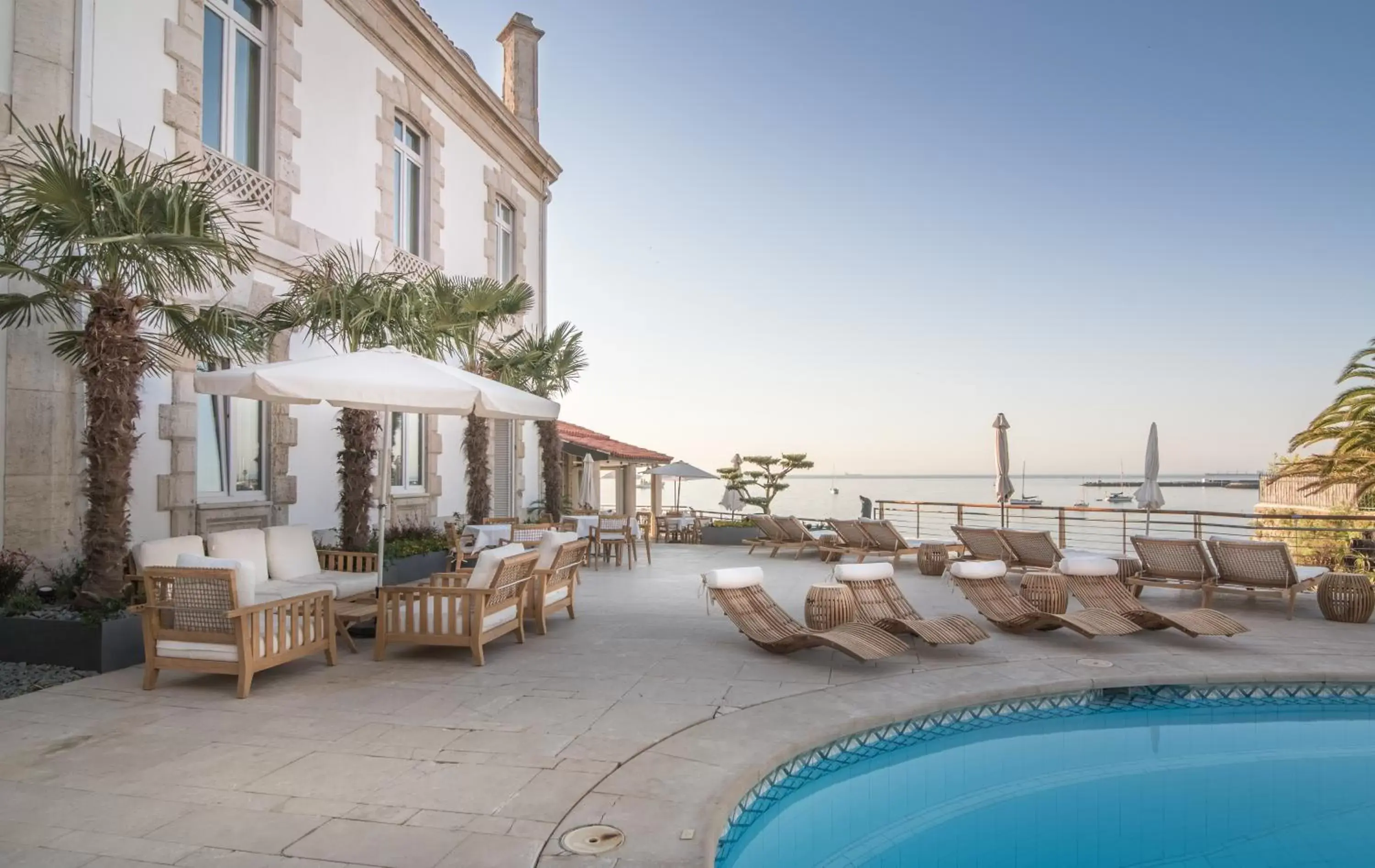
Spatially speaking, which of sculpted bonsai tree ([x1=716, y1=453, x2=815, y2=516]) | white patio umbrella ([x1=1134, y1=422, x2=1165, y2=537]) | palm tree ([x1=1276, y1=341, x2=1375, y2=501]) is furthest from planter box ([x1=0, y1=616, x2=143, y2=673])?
sculpted bonsai tree ([x1=716, y1=453, x2=815, y2=516])

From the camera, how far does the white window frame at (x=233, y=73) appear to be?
27.7 ft

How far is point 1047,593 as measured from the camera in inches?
263

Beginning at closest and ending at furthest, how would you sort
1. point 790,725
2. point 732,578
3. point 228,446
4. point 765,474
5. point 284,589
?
point 790,725 → point 732,578 → point 284,589 → point 228,446 → point 765,474

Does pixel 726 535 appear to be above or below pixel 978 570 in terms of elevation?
below

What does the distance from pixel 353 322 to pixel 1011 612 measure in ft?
22.2

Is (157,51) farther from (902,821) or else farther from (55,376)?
(902,821)

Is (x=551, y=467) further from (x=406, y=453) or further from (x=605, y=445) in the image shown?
(x=406, y=453)

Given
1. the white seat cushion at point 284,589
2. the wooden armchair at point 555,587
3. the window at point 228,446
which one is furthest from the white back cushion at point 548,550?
the window at point 228,446

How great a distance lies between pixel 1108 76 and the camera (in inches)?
490

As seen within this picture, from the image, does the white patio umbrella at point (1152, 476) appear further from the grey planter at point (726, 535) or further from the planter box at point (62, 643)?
the planter box at point (62, 643)

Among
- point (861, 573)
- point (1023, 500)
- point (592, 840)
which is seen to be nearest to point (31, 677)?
point (592, 840)

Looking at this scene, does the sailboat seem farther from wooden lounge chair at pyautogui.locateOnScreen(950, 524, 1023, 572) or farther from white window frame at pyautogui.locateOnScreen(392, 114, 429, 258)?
white window frame at pyautogui.locateOnScreen(392, 114, 429, 258)

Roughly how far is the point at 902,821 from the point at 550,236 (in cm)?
1601

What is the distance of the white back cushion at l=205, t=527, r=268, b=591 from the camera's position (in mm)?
6582
